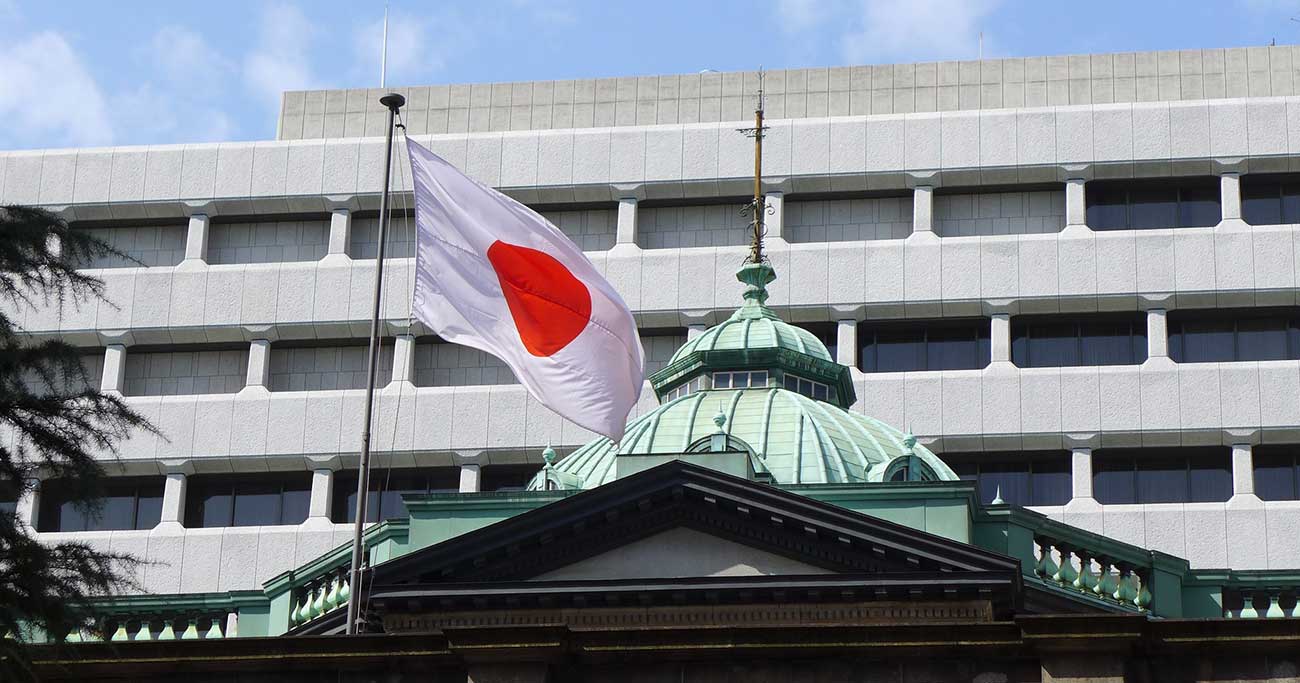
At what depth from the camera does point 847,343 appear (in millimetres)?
73188

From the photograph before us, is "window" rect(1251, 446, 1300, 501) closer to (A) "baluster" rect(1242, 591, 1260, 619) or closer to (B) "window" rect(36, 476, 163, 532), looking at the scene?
(A) "baluster" rect(1242, 591, 1260, 619)

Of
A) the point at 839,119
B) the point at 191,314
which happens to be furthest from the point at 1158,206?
the point at 191,314

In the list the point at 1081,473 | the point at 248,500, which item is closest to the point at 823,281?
the point at 1081,473

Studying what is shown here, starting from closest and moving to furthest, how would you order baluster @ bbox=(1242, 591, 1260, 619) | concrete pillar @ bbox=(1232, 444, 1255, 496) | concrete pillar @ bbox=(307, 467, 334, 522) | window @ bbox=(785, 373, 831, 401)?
baluster @ bbox=(1242, 591, 1260, 619), window @ bbox=(785, 373, 831, 401), concrete pillar @ bbox=(1232, 444, 1255, 496), concrete pillar @ bbox=(307, 467, 334, 522)

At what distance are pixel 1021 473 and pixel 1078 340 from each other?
4092 mm

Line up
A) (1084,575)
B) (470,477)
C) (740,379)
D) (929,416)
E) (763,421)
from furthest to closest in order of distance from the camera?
1. (470,477)
2. (929,416)
3. (740,379)
4. (763,421)
5. (1084,575)

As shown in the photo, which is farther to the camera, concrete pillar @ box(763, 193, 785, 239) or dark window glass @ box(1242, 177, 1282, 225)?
concrete pillar @ box(763, 193, 785, 239)

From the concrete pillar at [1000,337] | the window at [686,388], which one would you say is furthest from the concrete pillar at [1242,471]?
the window at [686,388]

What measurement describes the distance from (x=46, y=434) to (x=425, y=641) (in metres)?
6.44

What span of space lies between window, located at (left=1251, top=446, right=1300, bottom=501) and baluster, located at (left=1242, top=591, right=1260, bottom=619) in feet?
71.7

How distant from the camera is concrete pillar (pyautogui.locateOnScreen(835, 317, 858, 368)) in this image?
7306 centimetres

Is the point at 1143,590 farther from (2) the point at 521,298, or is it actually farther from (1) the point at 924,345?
(1) the point at 924,345

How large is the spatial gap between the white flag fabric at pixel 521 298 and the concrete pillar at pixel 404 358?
3093cm

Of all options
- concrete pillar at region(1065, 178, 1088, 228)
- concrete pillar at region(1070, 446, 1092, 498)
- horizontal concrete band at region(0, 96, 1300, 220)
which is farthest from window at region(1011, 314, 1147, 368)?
horizontal concrete band at region(0, 96, 1300, 220)
